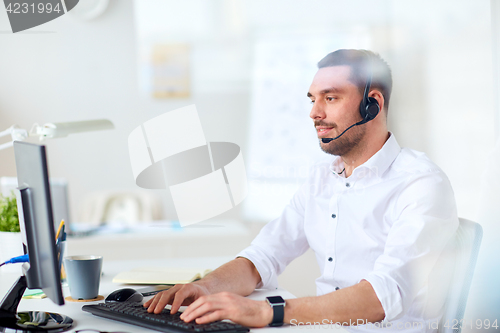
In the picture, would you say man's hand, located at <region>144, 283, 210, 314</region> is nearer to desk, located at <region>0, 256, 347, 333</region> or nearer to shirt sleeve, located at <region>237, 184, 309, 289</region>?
desk, located at <region>0, 256, 347, 333</region>

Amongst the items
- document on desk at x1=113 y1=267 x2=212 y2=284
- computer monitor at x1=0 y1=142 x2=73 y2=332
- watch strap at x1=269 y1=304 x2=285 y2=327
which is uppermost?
computer monitor at x1=0 y1=142 x2=73 y2=332

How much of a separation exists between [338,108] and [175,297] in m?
0.64

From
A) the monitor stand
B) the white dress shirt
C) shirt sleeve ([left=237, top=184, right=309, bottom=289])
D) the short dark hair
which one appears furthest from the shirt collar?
the monitor stand

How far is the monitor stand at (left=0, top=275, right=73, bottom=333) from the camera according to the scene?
0.74 meters

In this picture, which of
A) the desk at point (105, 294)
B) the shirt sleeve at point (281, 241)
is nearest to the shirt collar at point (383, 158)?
the shirt sleeve at point (281, 241)

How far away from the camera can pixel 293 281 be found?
90.0 inches

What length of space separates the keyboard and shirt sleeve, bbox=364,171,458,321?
1.05 feet

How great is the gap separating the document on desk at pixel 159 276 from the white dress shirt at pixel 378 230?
139 mm

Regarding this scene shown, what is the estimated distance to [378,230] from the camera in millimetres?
1116

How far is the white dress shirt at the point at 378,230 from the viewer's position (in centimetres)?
92

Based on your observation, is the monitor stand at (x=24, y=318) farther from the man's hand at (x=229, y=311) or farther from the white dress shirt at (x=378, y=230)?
the white dress shirt at (x=378, y=230)

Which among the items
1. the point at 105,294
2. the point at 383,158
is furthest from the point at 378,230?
the point at 105,294

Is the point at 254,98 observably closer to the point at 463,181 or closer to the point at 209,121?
the point at 209,121

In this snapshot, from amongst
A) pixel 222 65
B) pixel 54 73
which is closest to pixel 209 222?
pixel 222 65
